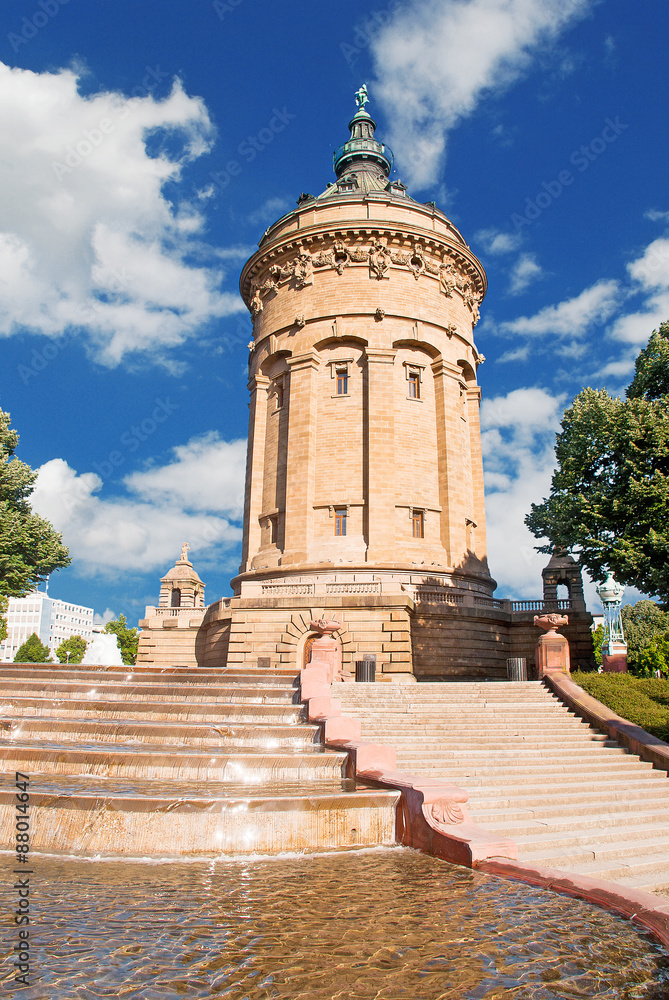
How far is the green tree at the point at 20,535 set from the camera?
3462 centimetres

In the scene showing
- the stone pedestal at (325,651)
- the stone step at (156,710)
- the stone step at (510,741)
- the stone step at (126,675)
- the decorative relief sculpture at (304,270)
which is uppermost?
the decorative relief sculpture at (304,270)

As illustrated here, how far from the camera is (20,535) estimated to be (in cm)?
3484

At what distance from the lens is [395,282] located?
107ft

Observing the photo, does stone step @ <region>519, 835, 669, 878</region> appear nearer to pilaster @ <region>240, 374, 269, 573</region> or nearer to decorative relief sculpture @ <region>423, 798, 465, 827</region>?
decorative relief sculpture @ <region>423, 798, 465, 827</region>

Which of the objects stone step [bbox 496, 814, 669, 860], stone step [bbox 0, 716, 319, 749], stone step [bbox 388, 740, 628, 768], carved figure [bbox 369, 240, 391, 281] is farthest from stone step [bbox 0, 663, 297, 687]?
carved figure [bbox 369, 240, 391, 281]

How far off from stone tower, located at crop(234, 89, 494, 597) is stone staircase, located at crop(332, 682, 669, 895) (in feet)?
36.7

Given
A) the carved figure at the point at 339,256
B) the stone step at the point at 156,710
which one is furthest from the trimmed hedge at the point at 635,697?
the carved figure at the point at 339,256

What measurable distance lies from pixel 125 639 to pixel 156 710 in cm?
7607

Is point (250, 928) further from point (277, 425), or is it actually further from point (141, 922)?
point (277, 425)

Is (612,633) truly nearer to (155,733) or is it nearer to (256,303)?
(155,733)

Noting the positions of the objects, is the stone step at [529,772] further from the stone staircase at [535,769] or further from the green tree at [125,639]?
the green tree at [125,639]

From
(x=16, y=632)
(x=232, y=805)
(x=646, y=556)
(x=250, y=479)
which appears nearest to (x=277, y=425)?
Result: (x=250, y=479)

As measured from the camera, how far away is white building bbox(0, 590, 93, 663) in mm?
121188

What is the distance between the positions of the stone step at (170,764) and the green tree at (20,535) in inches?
1070
